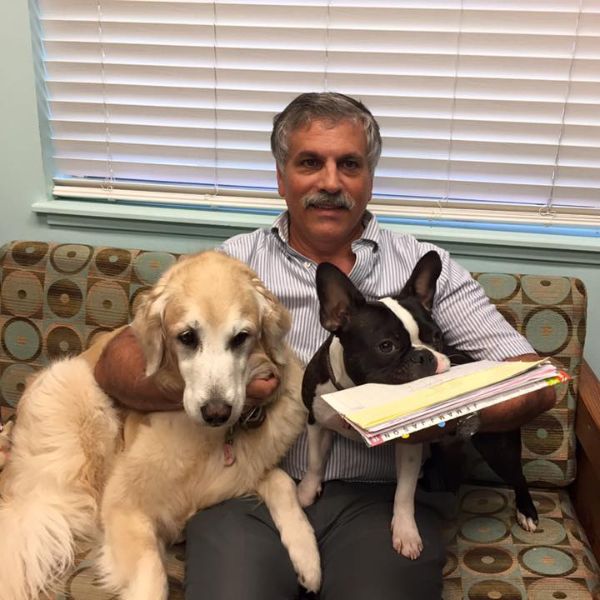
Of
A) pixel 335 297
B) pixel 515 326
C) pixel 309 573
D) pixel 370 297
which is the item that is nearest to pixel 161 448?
pixel 309 573

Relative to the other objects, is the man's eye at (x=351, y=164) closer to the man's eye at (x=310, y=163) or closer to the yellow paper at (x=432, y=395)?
the man's eye at (x=310, y=163)

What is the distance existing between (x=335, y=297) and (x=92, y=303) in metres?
1.00

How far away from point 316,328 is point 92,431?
65cm

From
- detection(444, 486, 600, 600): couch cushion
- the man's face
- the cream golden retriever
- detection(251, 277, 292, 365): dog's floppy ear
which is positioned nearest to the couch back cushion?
detection(444, 486, 600, 600): couch cushion

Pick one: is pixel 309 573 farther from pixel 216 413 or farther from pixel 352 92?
pixel 352 92

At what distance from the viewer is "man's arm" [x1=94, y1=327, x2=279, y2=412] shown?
154cm

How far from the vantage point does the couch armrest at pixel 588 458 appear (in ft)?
5.70

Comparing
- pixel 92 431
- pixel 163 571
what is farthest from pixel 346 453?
pixel 92 431

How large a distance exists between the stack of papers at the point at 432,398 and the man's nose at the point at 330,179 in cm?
65

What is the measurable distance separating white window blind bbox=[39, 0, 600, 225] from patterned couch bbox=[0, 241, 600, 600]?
333mm

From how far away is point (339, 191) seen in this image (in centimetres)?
173

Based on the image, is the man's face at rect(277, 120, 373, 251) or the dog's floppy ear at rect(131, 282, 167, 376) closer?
the dog's floppy ear at rect(131, 282, 167, 376)

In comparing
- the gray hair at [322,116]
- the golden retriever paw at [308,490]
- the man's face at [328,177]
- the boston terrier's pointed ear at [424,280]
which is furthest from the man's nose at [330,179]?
the golden retriever paw at [308,490]

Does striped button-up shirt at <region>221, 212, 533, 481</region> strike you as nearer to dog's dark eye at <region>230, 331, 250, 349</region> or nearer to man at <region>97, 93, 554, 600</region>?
man at <region>97, 93, 554, 600</region>
